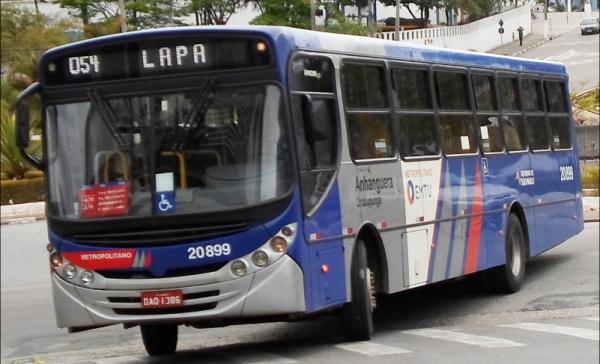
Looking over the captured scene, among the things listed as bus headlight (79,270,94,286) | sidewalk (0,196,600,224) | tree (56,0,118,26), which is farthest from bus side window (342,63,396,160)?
sidewalk (0,196,600,224)

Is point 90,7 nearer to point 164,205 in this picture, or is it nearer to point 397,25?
point 164,205

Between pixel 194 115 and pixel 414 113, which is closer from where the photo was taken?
pixel 194 115

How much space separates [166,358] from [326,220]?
222 centimetres

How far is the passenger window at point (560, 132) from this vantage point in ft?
56.3

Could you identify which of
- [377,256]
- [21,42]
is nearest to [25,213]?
[21,42]

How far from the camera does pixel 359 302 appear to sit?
1102 centimetres

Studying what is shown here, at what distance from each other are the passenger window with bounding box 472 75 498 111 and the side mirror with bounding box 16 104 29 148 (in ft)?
19.9

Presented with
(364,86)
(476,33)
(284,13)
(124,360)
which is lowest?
(124,360)

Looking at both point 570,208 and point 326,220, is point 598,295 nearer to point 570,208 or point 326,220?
point 570,208

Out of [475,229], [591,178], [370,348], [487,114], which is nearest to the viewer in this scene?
[370,348]

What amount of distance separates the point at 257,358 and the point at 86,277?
1691 mm

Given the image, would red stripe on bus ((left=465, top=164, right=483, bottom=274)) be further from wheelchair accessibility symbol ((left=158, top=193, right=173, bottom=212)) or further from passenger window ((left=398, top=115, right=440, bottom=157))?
wheelchair accessibility symbol ((left=158, top=193, right=173, bottom=212))

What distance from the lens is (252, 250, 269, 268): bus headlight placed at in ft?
32.3

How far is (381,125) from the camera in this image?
11953 millimetres
